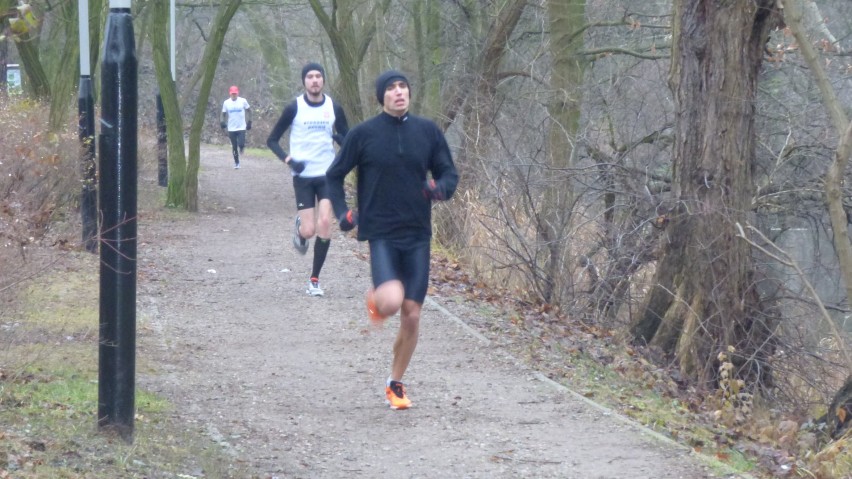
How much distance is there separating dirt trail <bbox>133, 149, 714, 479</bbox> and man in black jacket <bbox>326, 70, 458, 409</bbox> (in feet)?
2.60

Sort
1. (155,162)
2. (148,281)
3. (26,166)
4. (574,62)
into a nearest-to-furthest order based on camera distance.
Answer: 1. (26,166)
2. (148,281)
3. (574,62)
4. (155,162)

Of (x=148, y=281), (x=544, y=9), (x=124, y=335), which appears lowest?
(x=148, y=281)

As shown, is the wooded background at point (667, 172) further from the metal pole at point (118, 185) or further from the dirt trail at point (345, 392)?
the dirt trail at point (345, 392)

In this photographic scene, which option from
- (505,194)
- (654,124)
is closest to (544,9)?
(654,124)

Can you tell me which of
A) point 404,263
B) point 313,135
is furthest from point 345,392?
point 313,135

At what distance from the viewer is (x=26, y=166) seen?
9.28m

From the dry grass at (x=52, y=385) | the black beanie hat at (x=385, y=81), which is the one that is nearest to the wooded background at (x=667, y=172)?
the dry grass at (x=52, y=385)

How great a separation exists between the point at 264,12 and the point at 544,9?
19.7 metres

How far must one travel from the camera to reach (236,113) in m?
29.0

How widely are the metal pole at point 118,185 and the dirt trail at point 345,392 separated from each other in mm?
1033

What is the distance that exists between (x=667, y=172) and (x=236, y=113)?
61.8 ft

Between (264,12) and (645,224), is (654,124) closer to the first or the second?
(645,224)

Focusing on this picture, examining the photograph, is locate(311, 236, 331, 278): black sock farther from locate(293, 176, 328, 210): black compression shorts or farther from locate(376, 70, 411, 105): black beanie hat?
locate(376, 70, 411, 105): black beanie hat

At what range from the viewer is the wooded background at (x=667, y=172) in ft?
30.8
